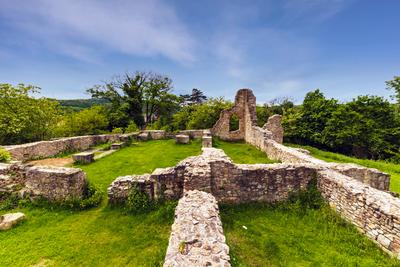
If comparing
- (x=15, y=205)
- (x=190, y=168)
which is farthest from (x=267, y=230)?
(x=15, y=205)

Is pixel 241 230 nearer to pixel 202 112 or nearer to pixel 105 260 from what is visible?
pixel 105 260

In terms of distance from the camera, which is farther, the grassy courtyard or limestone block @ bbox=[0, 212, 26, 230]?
limestone block @ bbox=[0, 212, 26, 230]

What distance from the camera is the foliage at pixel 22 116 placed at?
50.3ft

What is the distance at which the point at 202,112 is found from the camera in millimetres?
28797

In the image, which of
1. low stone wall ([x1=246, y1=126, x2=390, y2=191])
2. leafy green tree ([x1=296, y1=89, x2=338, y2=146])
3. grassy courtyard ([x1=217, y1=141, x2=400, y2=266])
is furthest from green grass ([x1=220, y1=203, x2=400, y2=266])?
leafy green tree ([x1=296, y1=89, x2=338, y2=146])

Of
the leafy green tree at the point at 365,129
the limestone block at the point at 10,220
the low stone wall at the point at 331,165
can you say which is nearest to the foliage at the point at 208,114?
the low stone wall at the point at 331,165

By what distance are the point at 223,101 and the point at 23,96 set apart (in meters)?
24.3

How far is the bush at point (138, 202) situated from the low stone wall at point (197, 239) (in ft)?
7.39

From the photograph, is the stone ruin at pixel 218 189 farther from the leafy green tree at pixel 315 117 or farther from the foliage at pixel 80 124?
the leafy green tree at pixel 315 117

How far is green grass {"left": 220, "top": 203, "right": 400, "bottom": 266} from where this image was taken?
4098mm

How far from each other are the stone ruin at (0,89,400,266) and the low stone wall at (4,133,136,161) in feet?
20.6

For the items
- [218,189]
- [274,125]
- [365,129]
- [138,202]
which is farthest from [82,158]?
[365,129]

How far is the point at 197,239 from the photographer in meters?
3.23

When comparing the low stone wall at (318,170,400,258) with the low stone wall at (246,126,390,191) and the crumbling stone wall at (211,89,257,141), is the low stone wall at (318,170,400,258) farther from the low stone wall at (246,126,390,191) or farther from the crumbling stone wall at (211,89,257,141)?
the crumbling stone wall at (211,89,257,141)
